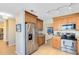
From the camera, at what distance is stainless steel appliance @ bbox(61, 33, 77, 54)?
14.7 ft

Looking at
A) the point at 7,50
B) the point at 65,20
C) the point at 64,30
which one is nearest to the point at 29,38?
the point at 7,50

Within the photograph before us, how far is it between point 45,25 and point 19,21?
59.0 inches

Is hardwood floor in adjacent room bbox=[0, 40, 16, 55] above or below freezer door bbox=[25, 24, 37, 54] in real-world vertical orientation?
below

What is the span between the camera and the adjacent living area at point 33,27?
3.55m

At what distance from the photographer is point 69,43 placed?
15.3 ft

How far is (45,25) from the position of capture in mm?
4922

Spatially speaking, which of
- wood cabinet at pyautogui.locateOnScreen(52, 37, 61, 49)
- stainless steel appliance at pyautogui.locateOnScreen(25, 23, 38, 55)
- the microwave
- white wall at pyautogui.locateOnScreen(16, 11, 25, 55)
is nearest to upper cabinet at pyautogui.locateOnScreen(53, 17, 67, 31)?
the microwave

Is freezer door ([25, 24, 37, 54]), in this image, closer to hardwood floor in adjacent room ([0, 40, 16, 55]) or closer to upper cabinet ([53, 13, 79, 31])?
hardwood floor in adjacent room ([0, 40, 16, 55])

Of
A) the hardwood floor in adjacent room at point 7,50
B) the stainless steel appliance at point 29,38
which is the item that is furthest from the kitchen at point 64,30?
the hardwood floor in adjacent room at point 7,50

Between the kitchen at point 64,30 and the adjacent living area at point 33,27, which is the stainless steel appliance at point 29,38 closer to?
the adjacent living area at point 33,27

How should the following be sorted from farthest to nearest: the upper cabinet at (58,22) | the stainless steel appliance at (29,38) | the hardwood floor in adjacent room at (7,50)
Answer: the upper cabinet at (58,22) < the stainless steel appliance at (29,38) < the hardwood floor in adjacent room at (7,50)

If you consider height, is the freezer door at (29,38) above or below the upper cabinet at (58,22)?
below

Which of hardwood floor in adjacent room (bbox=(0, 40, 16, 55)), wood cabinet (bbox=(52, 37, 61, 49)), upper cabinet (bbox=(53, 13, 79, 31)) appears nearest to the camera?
hardwood floor in adjacent room (bbox=(0, 40, 16, 55))

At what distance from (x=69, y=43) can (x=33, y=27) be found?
5.34ft
